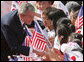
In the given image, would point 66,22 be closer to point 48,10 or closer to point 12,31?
point 48,10

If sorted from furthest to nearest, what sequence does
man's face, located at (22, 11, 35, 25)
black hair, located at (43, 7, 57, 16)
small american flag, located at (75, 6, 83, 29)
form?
black hair, located at (43, 7, 57, 16), small american flag, located at (75, 6, 83, 29), man's face, located at (22, 11, 35, 25)

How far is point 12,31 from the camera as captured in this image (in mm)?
4301

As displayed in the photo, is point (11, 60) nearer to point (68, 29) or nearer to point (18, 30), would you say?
point (18, 30)

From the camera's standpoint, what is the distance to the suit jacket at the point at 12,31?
4.23m

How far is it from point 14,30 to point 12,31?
40 millimetres

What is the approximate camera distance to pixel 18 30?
4395 mm

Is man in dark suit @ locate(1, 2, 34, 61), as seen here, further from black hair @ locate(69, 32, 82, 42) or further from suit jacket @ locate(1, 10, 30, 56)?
black hair @ locate(69, 32, 82, 42)

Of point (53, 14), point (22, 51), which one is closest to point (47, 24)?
point (53, 14)

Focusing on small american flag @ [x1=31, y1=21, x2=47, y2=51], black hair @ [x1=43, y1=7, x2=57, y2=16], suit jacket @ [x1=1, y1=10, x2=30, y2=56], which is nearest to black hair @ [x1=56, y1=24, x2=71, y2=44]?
small american flag @ [x1=31, y1=21, x2=47, y2=51]

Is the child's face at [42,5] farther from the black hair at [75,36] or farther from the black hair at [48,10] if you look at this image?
the black hair at [75,36]

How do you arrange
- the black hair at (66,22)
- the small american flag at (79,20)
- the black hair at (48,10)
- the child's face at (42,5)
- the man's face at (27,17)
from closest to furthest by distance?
the man's face at (27,17) → the black hair at (66,22) → the small american flag at (79,20) → the black hair at (48,10) → the child's face at (42,5)

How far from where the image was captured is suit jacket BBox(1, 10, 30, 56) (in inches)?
166

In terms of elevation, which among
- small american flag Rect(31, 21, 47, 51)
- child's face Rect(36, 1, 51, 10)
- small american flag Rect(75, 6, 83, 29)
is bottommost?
small american flag Rect(31, 21, 47, 51)

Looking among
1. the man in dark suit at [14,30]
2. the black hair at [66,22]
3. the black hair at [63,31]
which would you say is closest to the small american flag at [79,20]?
the black hair at [66,22]
